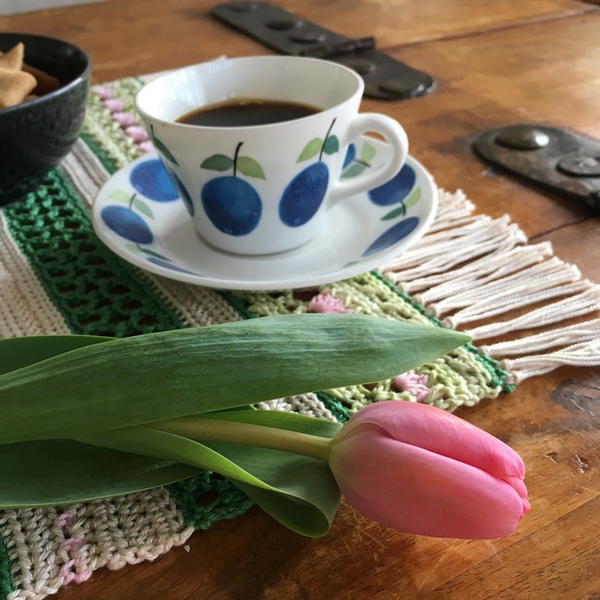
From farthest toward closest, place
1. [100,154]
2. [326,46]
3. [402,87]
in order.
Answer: [326,46] < [402,87] < [100,154]

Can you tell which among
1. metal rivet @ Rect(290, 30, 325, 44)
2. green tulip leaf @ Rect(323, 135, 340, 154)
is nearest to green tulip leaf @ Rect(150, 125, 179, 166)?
green tulip leaf @ Rect(323, 135, 340, 154)

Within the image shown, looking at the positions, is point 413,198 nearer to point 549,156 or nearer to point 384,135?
point 384,135

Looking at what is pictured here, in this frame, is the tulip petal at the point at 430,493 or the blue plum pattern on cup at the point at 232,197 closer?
the tulip petal at the point at 430,493

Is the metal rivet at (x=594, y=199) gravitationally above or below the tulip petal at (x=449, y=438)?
below

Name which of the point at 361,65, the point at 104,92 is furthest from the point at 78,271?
the point at 361,65

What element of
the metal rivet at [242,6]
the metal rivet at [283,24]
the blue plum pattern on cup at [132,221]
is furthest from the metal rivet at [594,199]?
the metal rivet at [242,6]

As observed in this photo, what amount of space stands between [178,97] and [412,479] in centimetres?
41

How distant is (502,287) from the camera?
0.49 m

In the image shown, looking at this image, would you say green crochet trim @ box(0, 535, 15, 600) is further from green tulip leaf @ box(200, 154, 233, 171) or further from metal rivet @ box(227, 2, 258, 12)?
metal rivet @ box(227, 2, 258, 12)

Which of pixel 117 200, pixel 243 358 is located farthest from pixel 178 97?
pixel 243 358

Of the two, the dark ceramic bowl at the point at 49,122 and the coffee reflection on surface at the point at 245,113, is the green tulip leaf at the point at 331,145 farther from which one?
the dark ceramic bowl at the point at 49,122

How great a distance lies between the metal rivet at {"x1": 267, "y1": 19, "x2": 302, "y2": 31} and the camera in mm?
1032

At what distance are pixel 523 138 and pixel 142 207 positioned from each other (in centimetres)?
37

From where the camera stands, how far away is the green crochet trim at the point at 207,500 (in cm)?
32
